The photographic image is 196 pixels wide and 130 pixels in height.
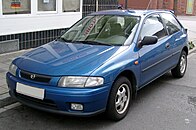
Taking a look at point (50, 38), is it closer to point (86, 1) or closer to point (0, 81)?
point (86, 1)

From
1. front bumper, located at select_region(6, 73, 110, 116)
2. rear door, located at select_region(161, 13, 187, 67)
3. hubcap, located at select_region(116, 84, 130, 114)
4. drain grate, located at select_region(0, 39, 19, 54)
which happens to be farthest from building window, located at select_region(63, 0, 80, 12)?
front bumper, located at select_region(6, 73, 110, 116)

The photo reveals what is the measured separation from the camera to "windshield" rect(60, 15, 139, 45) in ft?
14.9

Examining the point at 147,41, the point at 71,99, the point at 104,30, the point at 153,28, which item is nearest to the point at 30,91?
the point at 71,99

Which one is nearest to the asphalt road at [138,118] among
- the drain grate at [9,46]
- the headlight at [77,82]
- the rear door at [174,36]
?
the headlight at [77,82]

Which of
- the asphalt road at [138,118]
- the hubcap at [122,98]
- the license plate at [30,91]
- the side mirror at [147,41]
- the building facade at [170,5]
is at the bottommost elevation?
the asphalt road at [138,118]

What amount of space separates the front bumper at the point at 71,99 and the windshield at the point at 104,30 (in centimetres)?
116

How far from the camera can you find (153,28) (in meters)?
5.09

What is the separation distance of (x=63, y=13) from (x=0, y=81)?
14.3 feet

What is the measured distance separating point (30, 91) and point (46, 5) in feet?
17.8

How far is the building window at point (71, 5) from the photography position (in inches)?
367

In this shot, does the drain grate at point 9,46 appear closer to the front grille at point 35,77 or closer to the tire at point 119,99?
the front grille at point 35,77

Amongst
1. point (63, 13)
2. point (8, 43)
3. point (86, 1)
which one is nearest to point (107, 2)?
point (86, 1)

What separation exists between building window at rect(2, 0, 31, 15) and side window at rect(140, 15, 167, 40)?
4105 mm

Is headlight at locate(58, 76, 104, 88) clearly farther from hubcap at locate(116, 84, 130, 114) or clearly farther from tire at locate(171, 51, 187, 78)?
tire at locate(171, 51, 187, 78)
